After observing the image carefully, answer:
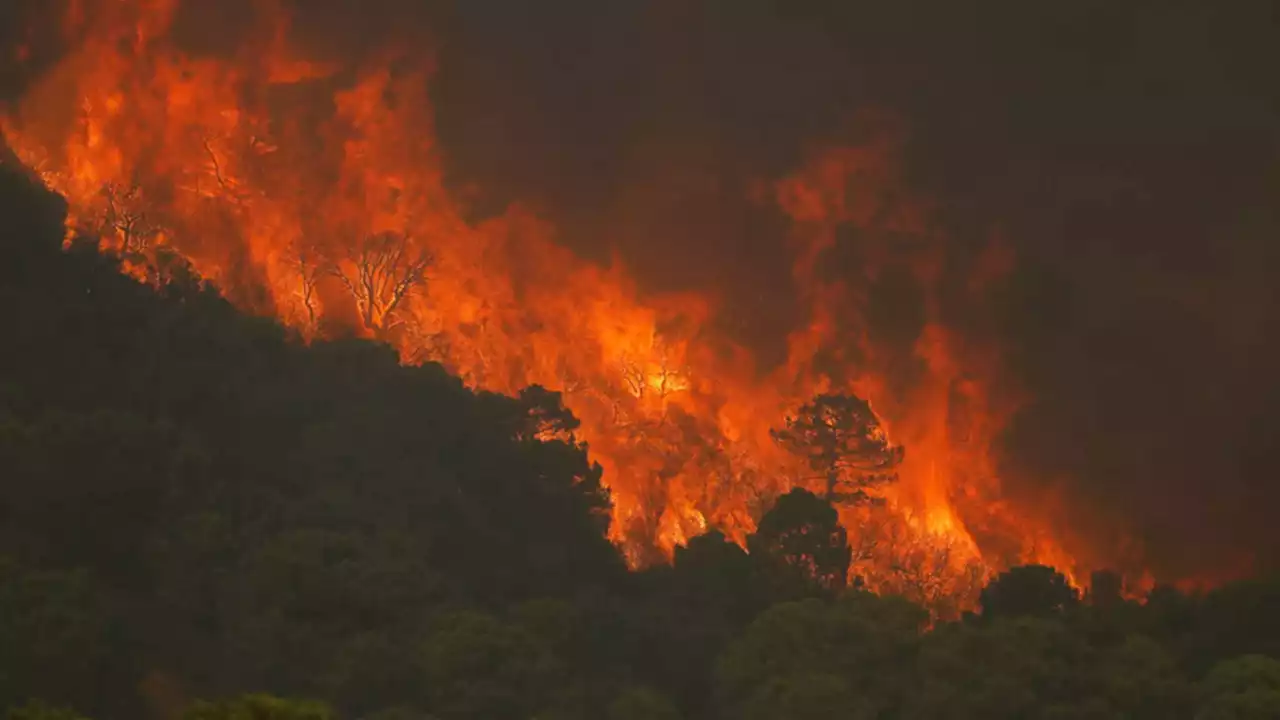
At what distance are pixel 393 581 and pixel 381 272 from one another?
18.8 metres

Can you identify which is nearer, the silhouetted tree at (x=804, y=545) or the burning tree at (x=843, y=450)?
the silhouetted tree at (x=804, y=545)

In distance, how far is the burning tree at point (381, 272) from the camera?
57.2 m

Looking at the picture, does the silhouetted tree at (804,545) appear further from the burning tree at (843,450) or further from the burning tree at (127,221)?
the burning tree at (127,221)

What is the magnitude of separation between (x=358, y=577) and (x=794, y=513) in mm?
14249

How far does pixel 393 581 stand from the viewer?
41.0 meters

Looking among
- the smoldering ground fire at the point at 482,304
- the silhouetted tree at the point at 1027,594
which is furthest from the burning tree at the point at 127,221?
the silhouetted tree at the point at 1027,594

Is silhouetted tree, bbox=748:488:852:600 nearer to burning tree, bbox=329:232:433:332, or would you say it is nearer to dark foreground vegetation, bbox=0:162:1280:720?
dark foreground vegetation, bbox=0:162:1280:720

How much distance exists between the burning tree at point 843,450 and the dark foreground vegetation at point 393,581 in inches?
123

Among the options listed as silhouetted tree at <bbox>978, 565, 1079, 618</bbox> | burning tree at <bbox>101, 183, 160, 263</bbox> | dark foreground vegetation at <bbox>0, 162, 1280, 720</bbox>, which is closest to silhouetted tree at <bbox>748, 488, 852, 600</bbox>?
dark foreground vegetation at <bbox>0, 162, 1280, 720</bbox>

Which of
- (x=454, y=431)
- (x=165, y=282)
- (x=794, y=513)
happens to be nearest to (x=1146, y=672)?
(x=794, y=513)

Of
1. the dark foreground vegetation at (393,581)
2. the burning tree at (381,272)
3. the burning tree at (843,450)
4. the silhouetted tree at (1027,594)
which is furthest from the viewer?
the burning tree at (381,272)

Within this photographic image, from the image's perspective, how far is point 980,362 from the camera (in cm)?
5500

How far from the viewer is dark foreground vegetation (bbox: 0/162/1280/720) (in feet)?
125

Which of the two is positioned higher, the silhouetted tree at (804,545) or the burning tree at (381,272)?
the burning tree at (381,272)
